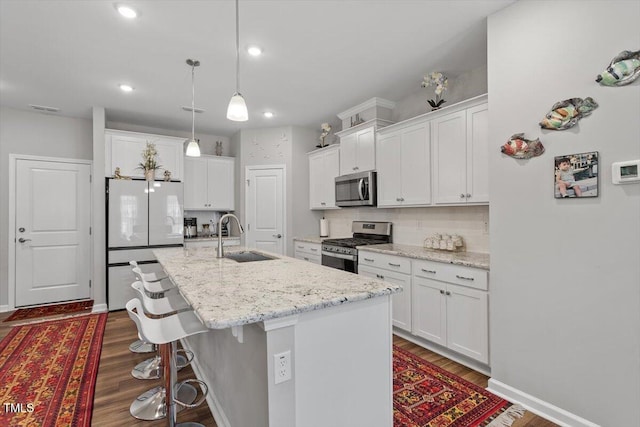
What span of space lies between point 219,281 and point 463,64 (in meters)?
2.97

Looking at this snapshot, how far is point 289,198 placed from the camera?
5.06 m

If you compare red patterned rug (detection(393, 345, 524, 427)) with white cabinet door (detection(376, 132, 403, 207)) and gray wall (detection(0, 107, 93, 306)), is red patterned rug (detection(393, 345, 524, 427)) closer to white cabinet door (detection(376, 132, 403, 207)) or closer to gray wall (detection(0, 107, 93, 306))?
white cabinet door (detection(376, 132, 403, 207))

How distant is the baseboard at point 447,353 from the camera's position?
2.51m

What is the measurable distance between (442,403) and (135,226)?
4.21 metres

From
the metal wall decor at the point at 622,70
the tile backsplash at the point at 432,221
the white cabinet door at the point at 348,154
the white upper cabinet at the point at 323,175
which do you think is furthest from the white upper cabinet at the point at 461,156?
the white upper cabinet at the point at 323,175

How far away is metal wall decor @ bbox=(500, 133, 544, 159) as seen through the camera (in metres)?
2.00

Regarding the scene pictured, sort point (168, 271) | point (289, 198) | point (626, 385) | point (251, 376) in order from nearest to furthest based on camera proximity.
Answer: point (251, 376) → point (626, 385) → point (168, 271) → point (289, 198)

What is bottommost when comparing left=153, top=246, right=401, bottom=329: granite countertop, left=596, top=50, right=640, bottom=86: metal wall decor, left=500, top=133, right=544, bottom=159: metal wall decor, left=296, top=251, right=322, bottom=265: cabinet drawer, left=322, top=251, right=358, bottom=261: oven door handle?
left=296, top=251, right=322, bottom=265: cabinet drawer

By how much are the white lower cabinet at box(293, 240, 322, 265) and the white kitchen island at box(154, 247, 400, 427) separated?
248cm

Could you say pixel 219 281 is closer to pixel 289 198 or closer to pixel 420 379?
pixel 420 379

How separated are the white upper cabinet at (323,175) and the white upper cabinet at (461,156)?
174cm

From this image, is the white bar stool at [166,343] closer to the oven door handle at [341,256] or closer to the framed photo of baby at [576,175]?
the oven door handle at [341,256]

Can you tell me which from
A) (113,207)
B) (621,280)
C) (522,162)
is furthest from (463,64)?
(113,207)

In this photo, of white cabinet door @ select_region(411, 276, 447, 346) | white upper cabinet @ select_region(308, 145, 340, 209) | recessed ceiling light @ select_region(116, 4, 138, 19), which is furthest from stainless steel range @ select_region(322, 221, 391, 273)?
recessed ceiling light @ select_region(116, 4, 138, 19)
